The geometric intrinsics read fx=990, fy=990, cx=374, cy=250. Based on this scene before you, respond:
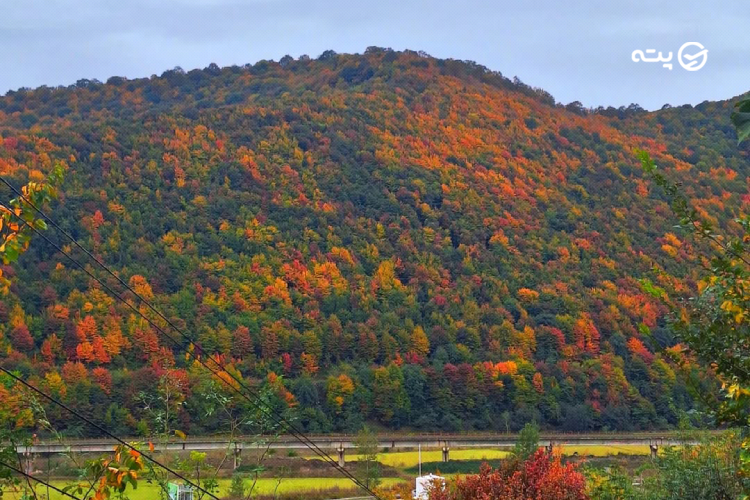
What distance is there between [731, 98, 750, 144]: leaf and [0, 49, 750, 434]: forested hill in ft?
98.2

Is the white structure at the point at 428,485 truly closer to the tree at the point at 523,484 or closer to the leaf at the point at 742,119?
the tree at the point at 523,484

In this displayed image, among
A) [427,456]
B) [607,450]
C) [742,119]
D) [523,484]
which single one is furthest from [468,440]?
[742,119]

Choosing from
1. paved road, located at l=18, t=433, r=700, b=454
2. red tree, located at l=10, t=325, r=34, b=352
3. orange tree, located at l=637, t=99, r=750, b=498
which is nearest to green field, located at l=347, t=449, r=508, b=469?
paved road, located at l=18, t=433, r=700, b=454

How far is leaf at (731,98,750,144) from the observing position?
4.36 metres

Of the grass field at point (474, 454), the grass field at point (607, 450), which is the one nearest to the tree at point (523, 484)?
the grass field at point (474, 454)

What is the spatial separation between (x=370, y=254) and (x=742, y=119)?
8193cm

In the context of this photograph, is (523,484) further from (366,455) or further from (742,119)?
(366,455)

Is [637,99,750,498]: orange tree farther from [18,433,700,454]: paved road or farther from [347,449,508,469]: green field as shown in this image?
[18,433,700,454]: paved road

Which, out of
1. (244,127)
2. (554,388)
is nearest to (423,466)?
(554,388)

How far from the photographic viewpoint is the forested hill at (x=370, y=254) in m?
62.5

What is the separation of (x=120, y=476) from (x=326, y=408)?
181 ft

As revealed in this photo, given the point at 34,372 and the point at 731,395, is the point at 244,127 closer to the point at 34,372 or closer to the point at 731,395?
the point at 34,372

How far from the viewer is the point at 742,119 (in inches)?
176

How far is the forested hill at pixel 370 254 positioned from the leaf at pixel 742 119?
2993 centimetres
